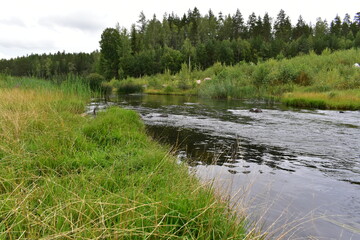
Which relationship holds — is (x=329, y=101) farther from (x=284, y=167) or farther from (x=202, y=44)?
(x=202, y=44)

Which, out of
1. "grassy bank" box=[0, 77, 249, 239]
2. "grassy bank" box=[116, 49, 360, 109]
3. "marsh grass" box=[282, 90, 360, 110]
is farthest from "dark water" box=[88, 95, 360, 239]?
"grassy bank" box=[116, 49, 360, 109]

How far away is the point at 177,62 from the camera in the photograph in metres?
57.7

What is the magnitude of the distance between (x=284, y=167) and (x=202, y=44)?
59074mm

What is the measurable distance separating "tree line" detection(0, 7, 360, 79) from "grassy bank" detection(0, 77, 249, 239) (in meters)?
38.0

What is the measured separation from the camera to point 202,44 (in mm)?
61344

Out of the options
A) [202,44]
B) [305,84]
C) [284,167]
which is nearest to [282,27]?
[202,44]

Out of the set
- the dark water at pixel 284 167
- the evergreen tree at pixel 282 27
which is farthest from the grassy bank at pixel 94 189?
the evergreen tree at pixel 282 27

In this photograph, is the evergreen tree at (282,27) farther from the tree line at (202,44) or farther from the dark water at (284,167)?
the dark water at (284,167)

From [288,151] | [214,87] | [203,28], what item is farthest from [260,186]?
[203,28]

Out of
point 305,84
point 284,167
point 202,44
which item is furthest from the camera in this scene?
point 202,44

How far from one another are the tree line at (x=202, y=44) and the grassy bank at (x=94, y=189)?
38045 mm

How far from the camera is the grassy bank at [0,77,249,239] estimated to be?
6.11 ft

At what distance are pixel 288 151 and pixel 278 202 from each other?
122 inches

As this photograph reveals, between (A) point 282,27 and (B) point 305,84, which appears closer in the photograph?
(B) point 305,84
